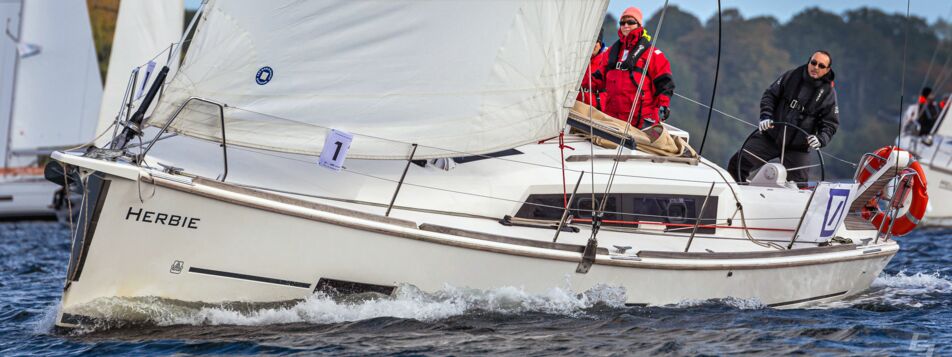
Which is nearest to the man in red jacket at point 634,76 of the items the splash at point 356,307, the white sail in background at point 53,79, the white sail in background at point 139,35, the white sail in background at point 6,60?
the splash at point 356,307

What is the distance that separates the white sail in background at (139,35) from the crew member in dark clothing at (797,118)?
579 centimetres

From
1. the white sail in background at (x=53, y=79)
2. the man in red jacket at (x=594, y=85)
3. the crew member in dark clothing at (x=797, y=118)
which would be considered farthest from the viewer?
the white sail in background at (x=53, y=79)

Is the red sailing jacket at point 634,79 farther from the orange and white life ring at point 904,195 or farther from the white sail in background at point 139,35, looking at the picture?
the white sail in background at point 139,35

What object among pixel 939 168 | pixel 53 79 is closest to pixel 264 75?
pixel 939 168

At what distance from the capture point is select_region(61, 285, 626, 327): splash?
25.2 feet

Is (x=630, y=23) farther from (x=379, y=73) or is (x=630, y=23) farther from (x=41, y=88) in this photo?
(x=41, y=88)

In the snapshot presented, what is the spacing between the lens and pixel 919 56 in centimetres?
7281

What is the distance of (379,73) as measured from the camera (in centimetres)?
796

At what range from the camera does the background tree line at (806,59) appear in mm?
65938

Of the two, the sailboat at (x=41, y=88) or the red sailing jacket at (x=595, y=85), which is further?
the sailboat at (x=41, y=88)

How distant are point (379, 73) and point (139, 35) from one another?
19.6ft

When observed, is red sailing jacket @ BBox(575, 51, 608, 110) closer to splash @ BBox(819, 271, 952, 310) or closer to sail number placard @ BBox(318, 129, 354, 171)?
splash @ BBox(819, 271, 952, 310)

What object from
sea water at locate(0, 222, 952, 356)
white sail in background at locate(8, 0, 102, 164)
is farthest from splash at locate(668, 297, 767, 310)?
white sail in background at locate(8, 0, 102, 164)

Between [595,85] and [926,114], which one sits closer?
[595,85]
